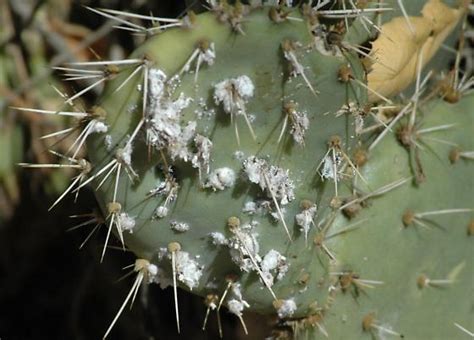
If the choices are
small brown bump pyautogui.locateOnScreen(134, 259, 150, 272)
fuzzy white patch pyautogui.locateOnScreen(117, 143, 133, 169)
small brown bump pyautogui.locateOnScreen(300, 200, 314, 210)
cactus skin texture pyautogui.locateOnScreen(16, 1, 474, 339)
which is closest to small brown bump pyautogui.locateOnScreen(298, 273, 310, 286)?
cactus skin texture pyautogui.locateOnScreen(16, 1, 474, 339)

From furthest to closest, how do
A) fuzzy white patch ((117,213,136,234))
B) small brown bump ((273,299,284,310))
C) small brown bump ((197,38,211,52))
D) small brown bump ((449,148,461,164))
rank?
small brown bump ((449,148,461,164)), small brown bump ((273,299,284,310)), fuzzy white patch ((117,213,136,234)), small brown bump ((197,38,211,52))

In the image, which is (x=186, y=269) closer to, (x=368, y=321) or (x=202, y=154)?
(x=202, y=154)

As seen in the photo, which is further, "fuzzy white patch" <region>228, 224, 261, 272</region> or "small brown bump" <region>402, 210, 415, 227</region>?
"small brown bump" <region>402, 210, 415, 227</region>

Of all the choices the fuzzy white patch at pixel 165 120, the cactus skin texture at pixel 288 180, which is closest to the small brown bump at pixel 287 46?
the cactus skin texture at pixel 288 180

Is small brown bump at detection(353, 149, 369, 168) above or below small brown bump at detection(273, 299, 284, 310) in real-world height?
above

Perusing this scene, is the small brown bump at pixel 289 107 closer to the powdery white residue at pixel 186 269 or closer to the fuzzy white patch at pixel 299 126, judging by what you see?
the fuzzy white patch at pixel 299 126

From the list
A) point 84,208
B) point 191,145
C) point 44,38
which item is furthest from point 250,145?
point 44,38

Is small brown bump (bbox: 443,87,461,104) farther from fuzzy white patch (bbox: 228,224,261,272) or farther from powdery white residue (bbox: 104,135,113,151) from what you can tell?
powdery white residue (bbox: 104,135,113,151)
